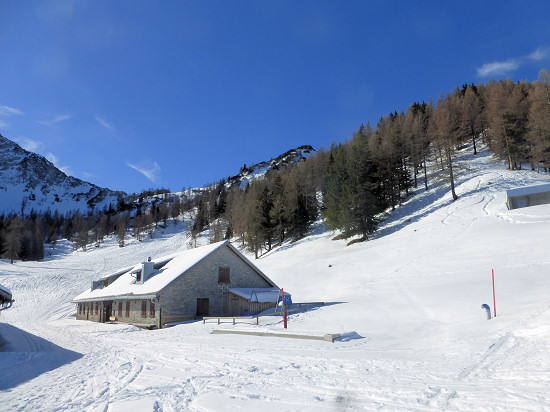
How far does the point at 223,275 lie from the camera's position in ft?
94.2

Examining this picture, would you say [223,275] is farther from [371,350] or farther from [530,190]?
[530,190]

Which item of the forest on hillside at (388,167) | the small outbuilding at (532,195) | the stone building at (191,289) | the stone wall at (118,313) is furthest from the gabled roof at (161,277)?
the small outbuilding at (532,195)

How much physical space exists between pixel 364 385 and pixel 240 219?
2396 inches

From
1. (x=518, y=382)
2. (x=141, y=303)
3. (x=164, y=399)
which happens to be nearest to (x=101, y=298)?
(x=141, y=303)

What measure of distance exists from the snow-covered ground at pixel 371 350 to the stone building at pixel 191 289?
2.90m

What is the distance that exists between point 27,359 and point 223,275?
16793 millimetres

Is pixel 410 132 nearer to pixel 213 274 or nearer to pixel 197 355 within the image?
pixel 213 274

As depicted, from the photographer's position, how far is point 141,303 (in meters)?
27.6

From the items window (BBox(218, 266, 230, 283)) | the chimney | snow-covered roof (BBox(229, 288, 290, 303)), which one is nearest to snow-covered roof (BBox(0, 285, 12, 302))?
the chimney

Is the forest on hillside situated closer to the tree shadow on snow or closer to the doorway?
the doorway

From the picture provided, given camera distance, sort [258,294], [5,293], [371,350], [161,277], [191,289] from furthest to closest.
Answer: [161,277]
[258,294]
[191,289]
[5,293]
[371,350]

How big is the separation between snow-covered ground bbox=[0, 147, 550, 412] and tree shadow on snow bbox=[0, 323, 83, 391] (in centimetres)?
5

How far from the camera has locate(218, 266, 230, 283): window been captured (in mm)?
28562

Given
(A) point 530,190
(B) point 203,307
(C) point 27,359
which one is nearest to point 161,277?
(B) point 203,307
